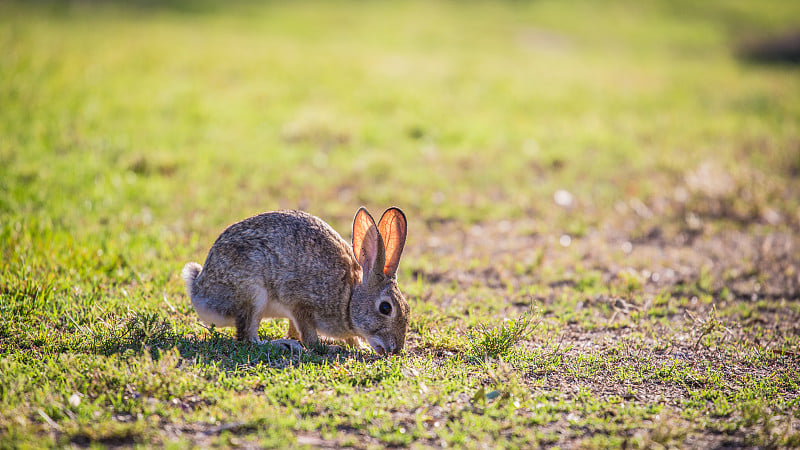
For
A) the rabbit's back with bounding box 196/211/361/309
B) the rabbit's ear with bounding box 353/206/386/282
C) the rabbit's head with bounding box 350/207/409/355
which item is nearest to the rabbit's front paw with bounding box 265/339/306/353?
the rabbit's back with bounding box 196/211/361/309

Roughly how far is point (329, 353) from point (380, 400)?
104 cm

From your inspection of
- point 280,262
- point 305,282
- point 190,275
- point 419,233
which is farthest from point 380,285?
point 419,233

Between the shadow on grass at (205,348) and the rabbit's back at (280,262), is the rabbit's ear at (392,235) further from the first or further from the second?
the shadow on grass at (205,348)

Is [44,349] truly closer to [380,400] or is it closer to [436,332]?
[380,400]

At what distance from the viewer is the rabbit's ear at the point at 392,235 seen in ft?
18.4

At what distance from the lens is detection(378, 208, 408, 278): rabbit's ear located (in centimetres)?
560

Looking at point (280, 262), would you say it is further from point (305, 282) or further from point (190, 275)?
point (190, 275)

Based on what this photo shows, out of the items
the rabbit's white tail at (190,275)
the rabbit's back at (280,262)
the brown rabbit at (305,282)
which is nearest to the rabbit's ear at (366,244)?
the brown rabbit at (305,282)

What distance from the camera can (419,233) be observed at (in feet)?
29.8

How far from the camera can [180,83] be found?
14.5 meters

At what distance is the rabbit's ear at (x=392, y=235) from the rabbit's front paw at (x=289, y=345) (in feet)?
3.12

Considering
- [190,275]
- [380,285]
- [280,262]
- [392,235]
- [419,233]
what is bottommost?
[419,233]

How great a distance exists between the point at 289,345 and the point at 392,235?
1.27 m

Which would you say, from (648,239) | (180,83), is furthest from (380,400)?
(180,83)
